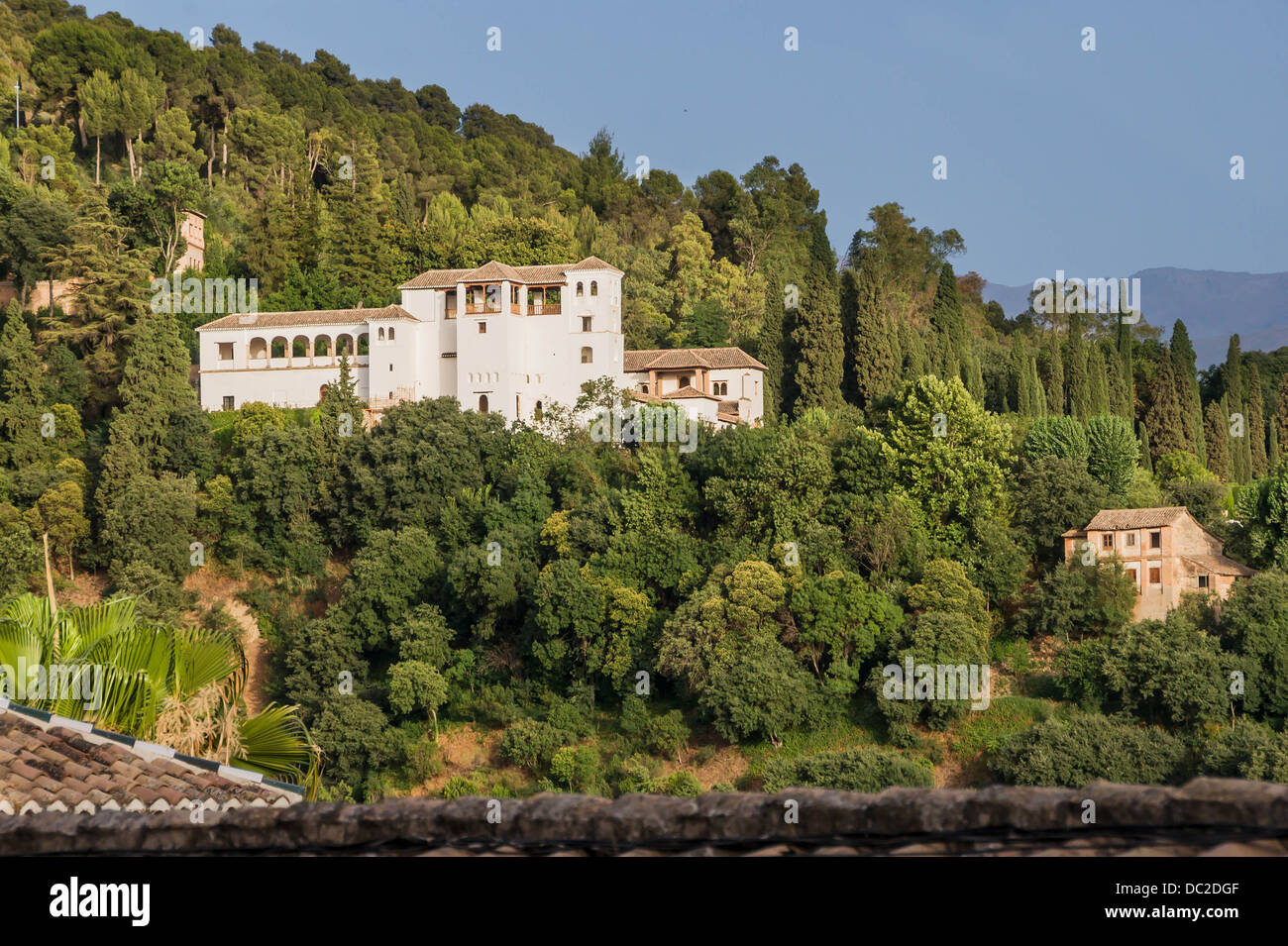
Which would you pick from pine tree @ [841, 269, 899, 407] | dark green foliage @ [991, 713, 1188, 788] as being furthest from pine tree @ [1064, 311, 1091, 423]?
dark green foliage @ [991, 713, 1188, 788]

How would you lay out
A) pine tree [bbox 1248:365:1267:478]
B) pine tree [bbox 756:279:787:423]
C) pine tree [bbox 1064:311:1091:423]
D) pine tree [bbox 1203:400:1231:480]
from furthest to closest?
pine tree [bbox 1248:365:1267:478]
pine tree [bbox 1203:400:1231:480]
pine tree [bbox 756:279:787:423]
pine tree [bbox 1064:311:1091:423]

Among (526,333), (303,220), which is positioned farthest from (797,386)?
(303,220)

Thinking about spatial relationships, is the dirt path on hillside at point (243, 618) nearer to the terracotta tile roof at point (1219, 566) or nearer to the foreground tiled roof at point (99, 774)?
the terracotta tile roof at point (1219, 566)

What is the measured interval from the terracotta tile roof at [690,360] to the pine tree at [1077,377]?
34.5ft

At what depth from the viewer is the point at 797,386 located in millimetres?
49625

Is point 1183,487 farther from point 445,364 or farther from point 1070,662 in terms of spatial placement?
point 445,364

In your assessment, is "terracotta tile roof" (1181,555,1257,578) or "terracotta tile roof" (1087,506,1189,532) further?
"terracotta tile roof" (1087,506,1189,532)

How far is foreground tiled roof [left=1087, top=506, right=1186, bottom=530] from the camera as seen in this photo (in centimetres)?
3744

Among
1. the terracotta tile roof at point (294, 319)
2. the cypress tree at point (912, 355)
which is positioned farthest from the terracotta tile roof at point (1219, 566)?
the terracotta tile roof at point (294, 319)

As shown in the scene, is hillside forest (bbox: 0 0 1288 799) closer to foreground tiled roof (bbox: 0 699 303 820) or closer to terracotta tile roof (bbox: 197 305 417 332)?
terracotta tile roof (bbox: 197 305 417 332)

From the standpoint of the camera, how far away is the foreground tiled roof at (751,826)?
15.4 feet

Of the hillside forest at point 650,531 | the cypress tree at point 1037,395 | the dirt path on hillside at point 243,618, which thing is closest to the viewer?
the hillside forest at point 650,531

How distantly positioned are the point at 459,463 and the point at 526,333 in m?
6.62

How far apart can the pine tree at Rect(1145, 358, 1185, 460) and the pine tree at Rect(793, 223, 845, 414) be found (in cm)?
1147
